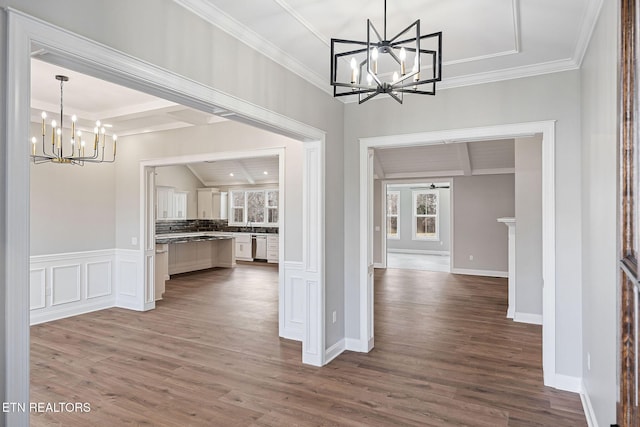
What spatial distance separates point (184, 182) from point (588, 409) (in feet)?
35.7

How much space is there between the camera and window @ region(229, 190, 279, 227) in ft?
39.6

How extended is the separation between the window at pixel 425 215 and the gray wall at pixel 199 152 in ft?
33.9

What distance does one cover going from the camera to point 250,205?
485 inches

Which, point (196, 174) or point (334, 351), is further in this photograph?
point (196, 174)

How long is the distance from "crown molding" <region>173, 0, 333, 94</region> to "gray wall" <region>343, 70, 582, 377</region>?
0.88 meters

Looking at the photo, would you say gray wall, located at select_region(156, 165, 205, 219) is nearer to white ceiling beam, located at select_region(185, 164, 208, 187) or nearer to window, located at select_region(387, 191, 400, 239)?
white ceiling beam, located at select_region(185, 164, 208, 187)

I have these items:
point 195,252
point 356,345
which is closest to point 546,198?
point 356,345

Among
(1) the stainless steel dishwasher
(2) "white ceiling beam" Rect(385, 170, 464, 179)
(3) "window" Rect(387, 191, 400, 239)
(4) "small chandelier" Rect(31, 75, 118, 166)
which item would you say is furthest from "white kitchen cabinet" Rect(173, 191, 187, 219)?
(3) "window" Rect(387, 191, 400, 239)

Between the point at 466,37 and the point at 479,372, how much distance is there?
9.58 ft

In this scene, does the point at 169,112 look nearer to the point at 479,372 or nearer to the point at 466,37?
the point at 466,37

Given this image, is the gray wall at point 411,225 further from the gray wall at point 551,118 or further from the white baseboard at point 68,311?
the white baseboard at point 68,311

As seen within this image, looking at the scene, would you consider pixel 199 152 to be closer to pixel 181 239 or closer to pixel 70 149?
pixel 70 149

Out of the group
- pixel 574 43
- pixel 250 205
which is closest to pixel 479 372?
pixel 574 43

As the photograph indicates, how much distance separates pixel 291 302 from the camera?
4.64m
